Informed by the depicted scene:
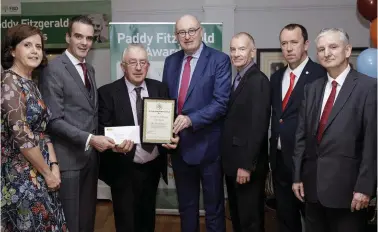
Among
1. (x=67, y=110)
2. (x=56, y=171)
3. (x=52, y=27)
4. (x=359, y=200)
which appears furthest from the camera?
(x=52, y=27)

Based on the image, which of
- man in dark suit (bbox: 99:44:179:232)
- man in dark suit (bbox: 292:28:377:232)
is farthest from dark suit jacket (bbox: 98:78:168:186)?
man in dark suit (bbox: 292:28:377:232)

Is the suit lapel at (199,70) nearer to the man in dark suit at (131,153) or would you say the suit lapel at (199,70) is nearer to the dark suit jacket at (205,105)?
the dark suit jacket at (205,105)

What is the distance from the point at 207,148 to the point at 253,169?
353 mm

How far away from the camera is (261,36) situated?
4.45 m

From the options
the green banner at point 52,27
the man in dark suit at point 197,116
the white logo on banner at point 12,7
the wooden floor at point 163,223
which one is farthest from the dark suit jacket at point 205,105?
the white logo on banner at point 12,7

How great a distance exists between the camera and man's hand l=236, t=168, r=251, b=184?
2.58 m

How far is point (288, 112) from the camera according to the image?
2.54 m

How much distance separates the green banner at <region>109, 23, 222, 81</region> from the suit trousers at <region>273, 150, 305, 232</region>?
1493 millimetres

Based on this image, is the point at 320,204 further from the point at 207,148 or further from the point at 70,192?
the point at 70,192

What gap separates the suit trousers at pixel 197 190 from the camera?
2.77 metres

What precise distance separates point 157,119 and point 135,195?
1.89 ft

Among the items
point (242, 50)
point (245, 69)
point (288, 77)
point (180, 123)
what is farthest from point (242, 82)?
point (180, 123)

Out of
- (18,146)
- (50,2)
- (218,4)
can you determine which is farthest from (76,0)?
(18,146)

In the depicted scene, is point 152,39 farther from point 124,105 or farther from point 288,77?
point 288,77
